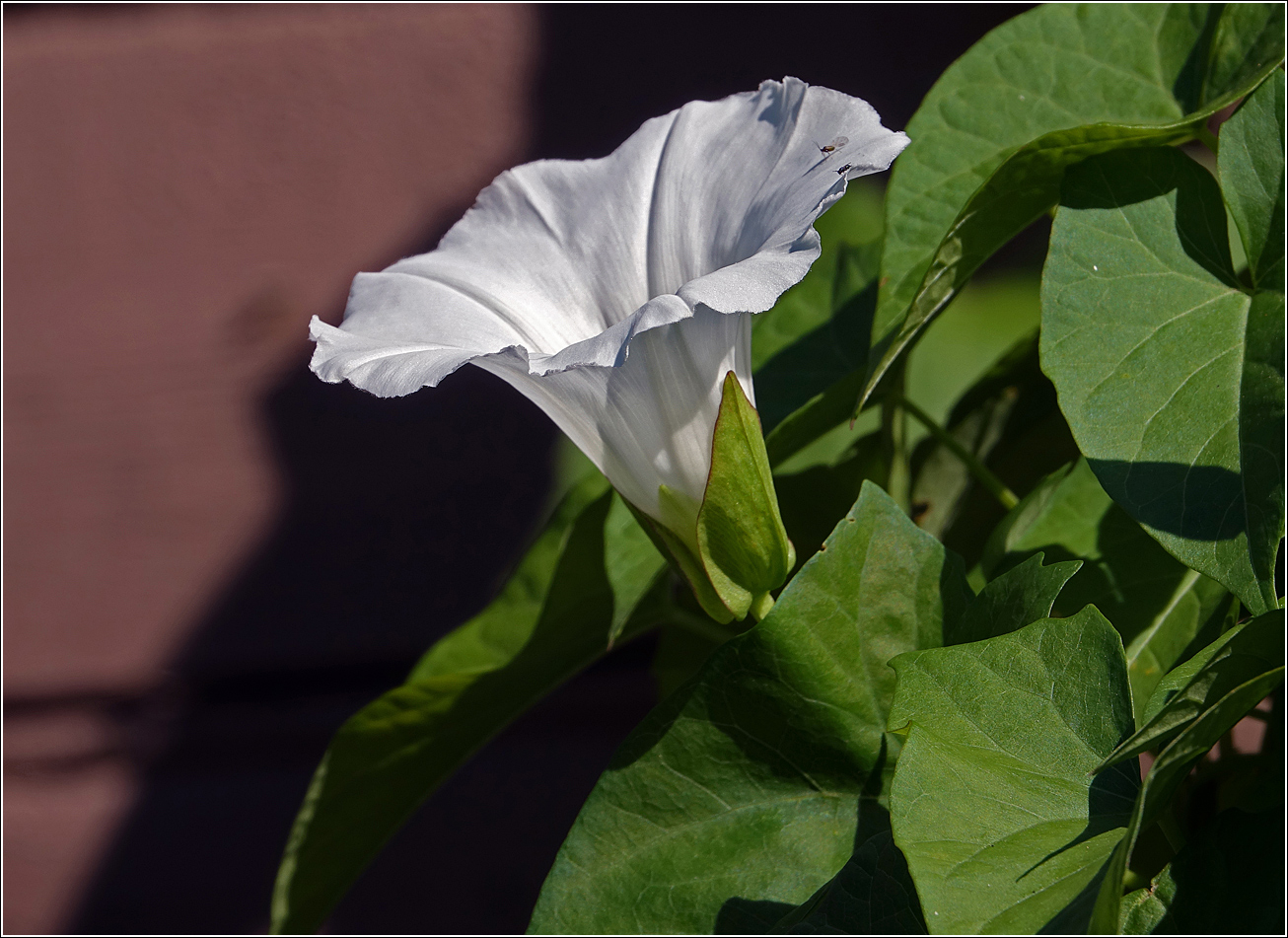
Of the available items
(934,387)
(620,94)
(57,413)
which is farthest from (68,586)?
(934,387)

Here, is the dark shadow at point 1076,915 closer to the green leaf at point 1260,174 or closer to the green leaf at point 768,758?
the green leaf at point 768,758

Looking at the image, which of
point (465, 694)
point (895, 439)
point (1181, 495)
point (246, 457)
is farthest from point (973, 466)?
point (246, 457)

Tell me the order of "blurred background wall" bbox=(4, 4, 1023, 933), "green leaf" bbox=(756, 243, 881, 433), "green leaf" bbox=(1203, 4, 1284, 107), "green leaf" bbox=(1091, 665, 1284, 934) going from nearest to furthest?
"green leaf" bbox=(1091, 665, 1284, 934) < "green leaf" bbox=(1203, 4, 1284, 107) < "green leaf" bbox=(756, 243, 881, 433) < "blurred background wall" bbox=(4, 4, 1023, 933)

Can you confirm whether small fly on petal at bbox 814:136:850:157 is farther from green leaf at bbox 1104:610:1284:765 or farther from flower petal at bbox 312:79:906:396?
green leaf at bbox 1104:610:1284:765

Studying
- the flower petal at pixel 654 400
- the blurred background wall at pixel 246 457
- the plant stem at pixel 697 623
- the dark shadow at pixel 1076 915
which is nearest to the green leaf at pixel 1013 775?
the dark shadow at pixel 1076 915

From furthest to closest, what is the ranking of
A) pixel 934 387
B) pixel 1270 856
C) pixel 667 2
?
pixel 667 2
pixel 934 387
pixel 1270 856

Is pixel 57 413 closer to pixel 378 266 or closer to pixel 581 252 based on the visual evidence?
pixel 378 266

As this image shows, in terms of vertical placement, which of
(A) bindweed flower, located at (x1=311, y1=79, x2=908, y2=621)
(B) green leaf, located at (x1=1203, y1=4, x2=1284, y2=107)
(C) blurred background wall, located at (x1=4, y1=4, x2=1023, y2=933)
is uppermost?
(B) green leaf, located at (x1=1203, y1=4, x2=1284, y2=107)

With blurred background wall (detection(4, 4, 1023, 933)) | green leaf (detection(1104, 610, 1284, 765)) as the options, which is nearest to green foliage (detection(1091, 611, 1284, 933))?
green leaf (detection(1104, 610, 1284, 765))
